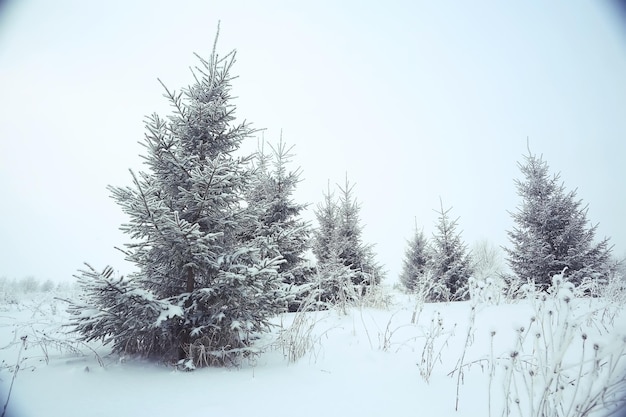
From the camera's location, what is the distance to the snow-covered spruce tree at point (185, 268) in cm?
258

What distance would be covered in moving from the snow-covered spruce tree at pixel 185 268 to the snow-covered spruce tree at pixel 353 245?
7.83m

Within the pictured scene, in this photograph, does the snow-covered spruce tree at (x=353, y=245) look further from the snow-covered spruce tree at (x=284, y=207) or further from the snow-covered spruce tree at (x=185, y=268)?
the snow-covered spruce tree at (x=185, y=268)

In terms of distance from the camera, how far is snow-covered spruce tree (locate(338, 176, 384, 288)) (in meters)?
11.4

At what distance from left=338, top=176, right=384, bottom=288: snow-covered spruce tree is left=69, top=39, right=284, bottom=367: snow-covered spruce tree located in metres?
7.83

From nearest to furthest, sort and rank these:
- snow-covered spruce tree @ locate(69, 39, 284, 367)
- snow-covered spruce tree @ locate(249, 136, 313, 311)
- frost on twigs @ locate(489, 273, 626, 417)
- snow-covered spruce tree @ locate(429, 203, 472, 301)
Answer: frost on twigs @ locate(489, 273, 626, 417)
snow-covered spruce tree @ locate(69, 39, 284, 367)
snow-covered spruce tree @ locate(249, 136, 313, 311)
snow-covered spruce tree @ locate(429, 203, 472, 301)

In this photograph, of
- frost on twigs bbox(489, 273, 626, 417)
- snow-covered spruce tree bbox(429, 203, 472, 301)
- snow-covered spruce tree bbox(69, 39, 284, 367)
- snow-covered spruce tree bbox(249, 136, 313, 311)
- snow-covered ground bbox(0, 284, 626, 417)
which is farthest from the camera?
snow-covered spruce tree bbox(429, 203, 472, 301)

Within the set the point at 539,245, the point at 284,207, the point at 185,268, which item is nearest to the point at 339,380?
the point at 185,268

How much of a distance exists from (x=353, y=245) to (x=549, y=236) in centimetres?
721

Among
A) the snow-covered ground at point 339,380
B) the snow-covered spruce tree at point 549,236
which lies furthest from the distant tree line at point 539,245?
the snow-covered ground at point 339,380

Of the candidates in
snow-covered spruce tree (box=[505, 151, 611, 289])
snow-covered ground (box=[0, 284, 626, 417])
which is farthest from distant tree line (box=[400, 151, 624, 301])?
snow-covered ground (box=[0, 284, 626, 417])

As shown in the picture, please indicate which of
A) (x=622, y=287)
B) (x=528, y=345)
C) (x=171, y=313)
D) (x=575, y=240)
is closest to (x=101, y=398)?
(x=171, y=313)

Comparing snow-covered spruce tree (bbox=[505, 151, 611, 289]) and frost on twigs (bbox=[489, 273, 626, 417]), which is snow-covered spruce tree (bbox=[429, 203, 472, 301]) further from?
frost on twigs (bbox=[489, 273, 626, 417])

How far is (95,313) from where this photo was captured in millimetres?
2543

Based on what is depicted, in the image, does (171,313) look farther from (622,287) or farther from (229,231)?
(622,287)
